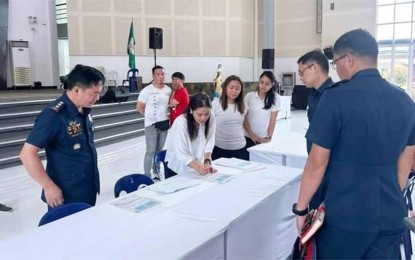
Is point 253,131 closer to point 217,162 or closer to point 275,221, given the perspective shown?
point 217,162

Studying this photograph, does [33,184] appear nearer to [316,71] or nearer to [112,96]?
[316,71]

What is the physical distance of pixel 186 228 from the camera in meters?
1.48

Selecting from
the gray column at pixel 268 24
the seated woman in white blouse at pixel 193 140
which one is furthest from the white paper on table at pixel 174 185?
the gray column at pixel 268 24

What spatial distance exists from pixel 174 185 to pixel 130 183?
354mm

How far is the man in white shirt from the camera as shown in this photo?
158 inches

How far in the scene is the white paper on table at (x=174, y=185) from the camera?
198cm

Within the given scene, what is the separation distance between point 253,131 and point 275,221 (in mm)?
1417

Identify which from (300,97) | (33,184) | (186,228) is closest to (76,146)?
(186,228)

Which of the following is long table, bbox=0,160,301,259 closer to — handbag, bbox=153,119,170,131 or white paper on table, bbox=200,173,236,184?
white paper on table, bbox=200,173,236,184

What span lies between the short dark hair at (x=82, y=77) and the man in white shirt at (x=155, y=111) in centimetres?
218

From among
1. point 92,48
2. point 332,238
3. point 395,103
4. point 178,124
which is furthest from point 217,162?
point 92,48

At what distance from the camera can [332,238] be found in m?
1.39

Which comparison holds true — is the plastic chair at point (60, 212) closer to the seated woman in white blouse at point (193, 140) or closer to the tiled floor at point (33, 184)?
the seated woman in white blouse at point (193, 140)

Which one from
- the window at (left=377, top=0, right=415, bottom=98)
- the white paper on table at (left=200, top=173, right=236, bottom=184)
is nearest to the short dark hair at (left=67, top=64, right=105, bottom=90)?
the white paper on table at (left=200, top=173, right=236, bottom=184)
